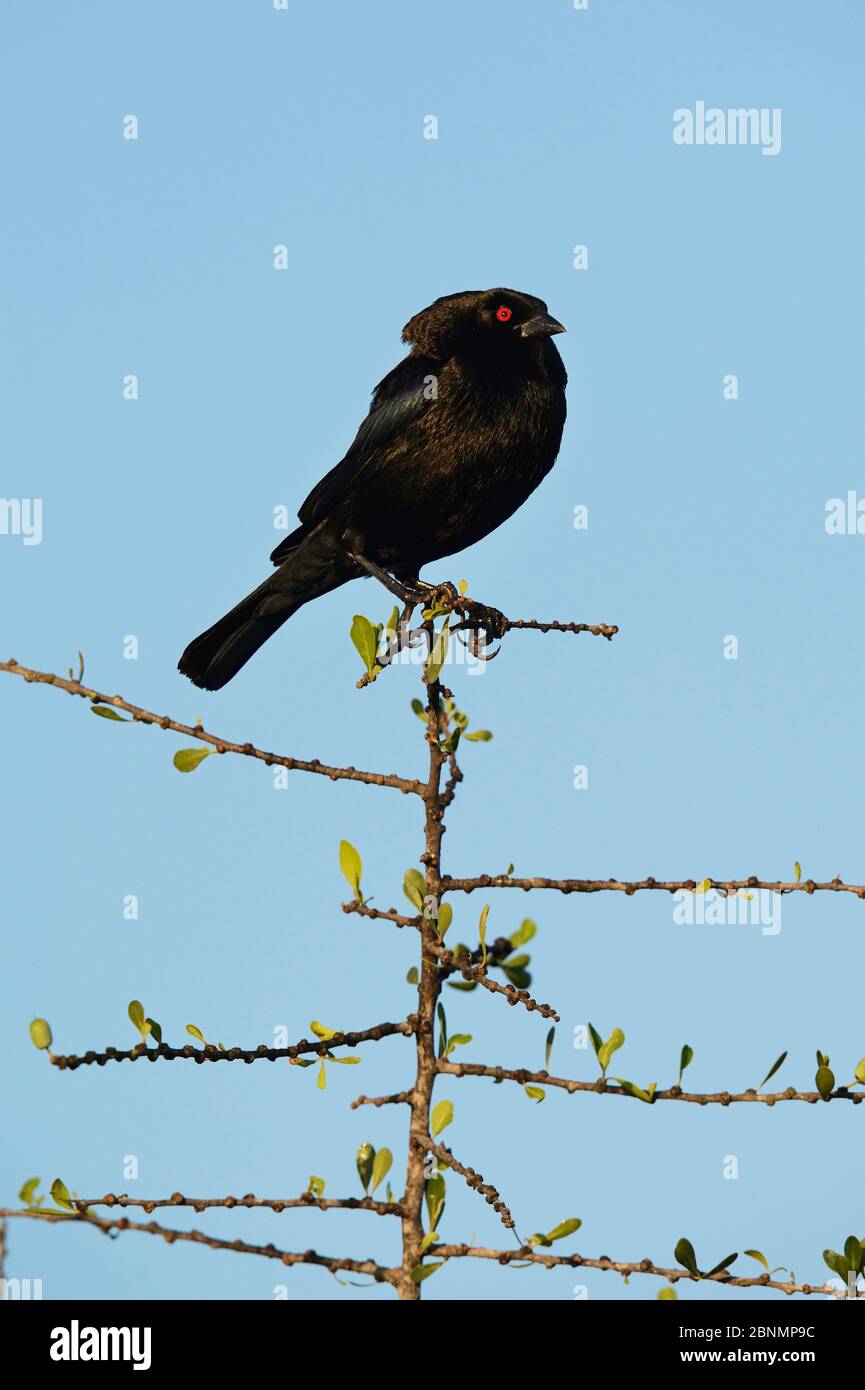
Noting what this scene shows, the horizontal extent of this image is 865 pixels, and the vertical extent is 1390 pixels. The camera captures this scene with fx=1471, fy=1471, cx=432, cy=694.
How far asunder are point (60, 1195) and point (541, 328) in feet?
15.8

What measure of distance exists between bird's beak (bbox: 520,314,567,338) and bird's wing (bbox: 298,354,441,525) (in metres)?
0.47

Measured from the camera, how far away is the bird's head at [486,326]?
6.85 metres

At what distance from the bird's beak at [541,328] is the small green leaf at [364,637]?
336 cm

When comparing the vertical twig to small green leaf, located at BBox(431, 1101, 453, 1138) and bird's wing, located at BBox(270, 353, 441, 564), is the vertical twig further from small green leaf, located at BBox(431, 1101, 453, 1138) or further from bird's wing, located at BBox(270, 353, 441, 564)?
bird's wing, located at BBox(270, 353, 441, 564)

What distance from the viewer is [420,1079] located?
3312 mm

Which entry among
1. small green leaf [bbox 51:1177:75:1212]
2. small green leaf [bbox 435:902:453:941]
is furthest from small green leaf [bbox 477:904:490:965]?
small green leaf [bbox 51:1177:75:1212]

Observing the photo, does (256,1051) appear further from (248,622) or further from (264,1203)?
(248,622)

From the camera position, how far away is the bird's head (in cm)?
685

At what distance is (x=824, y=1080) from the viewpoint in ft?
10.4

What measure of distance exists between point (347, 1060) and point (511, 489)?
12.0 ft

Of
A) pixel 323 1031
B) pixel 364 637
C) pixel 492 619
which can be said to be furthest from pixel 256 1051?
pixel 492 619
